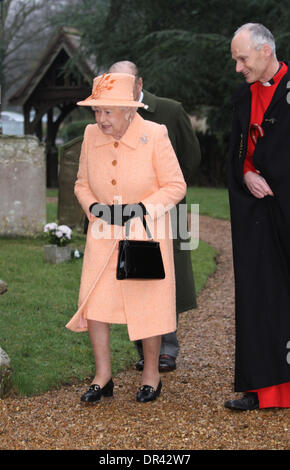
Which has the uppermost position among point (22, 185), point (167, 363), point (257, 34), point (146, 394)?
point (257, 34)

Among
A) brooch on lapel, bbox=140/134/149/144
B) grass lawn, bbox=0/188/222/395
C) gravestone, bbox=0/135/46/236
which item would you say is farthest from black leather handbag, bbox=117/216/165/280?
gravestone, bbox=0/135/46/236

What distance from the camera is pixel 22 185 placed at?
10867 mm

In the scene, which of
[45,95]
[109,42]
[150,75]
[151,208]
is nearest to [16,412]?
[151,208]

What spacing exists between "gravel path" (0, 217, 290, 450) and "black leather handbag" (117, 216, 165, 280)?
0.79 m

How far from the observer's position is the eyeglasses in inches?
165

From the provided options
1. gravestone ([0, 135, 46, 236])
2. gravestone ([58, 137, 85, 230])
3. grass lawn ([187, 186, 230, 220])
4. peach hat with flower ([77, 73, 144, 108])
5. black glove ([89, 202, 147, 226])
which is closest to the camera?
peach hat with flower ([77, 73, 144, 108])

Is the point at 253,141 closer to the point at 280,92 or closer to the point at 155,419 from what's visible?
the point at 280,92

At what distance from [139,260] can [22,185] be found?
696 centimetres

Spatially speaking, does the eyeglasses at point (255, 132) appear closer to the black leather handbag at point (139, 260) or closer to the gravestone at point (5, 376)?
the black leather handbag at point (139, 260)

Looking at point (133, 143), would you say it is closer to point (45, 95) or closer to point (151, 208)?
point (151, 208)

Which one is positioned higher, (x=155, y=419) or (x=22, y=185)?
→ (x=155, y=419)

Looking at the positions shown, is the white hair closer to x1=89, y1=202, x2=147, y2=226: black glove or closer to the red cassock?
the red cassock

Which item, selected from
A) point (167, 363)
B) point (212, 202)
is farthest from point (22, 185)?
point (212, 202)

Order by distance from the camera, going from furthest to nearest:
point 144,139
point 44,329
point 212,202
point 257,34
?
point 212,202 < point 44,329 < point 144,139 < point 257,34
